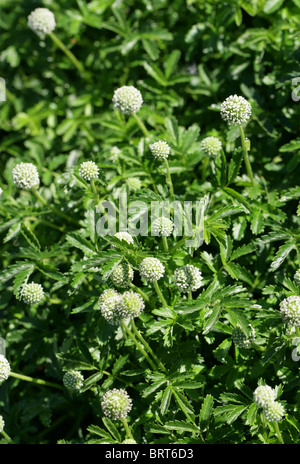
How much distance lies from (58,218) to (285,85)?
5.18ft

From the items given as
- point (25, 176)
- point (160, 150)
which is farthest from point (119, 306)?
point (25, 176)

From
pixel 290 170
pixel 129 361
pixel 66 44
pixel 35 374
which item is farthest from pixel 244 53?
pixel 35 374

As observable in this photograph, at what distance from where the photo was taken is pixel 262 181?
290 centimetres

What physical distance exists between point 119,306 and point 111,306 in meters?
0.04

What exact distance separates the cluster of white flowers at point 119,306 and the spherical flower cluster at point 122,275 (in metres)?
0.05

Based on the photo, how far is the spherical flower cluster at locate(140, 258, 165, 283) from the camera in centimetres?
217

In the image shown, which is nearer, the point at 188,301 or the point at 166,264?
the point at 188,301

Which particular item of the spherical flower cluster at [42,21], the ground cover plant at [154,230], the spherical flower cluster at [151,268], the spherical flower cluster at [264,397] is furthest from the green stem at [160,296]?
the spherical flower cluster at [42,21]

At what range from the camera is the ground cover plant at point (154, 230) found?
2.27 metres

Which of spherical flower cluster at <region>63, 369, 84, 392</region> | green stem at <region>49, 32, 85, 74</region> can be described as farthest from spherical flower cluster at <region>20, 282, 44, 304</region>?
green stem at <region>49, 32, 85, 74</region>

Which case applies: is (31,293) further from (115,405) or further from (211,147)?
(211,147)

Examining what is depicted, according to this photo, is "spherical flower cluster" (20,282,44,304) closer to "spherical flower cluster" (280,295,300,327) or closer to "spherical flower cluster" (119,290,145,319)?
"spherical flower cluster" (119,290,145,319)

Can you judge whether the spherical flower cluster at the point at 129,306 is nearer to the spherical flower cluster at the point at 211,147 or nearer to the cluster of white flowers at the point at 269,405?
the cluster of white flowers at the point at 269,405

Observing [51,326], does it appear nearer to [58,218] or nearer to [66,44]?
[58,218]
